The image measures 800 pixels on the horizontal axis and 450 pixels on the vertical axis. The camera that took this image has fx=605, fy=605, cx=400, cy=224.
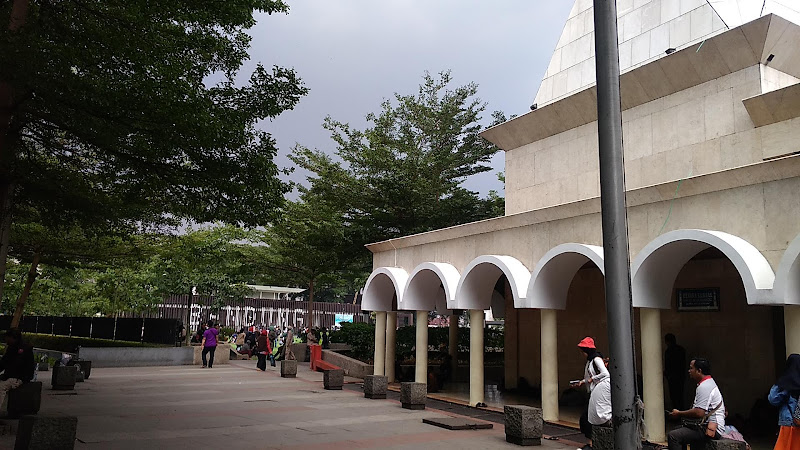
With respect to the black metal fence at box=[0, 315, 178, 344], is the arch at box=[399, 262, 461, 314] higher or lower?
higher

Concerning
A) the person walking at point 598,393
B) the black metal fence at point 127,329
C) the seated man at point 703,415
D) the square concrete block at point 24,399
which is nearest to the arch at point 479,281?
the person walking at point 598,393

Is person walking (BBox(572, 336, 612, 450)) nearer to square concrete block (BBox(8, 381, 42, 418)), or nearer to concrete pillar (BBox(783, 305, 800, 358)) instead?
concrete pillar (BBox(783, 305, 800, 358))

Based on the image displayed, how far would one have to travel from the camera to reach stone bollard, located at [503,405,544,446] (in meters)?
10.1

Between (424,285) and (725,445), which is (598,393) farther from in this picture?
(424,285)

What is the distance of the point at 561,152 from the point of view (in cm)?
1645

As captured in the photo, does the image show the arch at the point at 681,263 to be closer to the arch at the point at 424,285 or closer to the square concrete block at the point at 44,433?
A: the arch at the point at 424,285

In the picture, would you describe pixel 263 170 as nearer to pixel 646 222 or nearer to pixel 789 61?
pixel 646 222

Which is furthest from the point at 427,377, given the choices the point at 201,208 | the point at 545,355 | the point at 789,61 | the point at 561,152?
the point at 789,61

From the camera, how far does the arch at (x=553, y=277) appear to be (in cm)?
1245

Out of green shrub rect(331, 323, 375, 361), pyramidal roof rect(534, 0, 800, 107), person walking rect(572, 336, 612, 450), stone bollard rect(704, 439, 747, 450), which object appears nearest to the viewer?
stone bollard rect(704, 439, 747, 450)

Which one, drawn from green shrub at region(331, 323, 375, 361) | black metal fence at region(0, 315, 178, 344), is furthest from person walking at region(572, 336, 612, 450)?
black metal fence at region(0, 315, 178, 344)

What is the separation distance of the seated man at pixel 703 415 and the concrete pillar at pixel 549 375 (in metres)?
5.30

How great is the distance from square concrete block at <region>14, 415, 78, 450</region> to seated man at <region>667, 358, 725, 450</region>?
761cm

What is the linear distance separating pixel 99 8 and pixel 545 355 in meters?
10.7
